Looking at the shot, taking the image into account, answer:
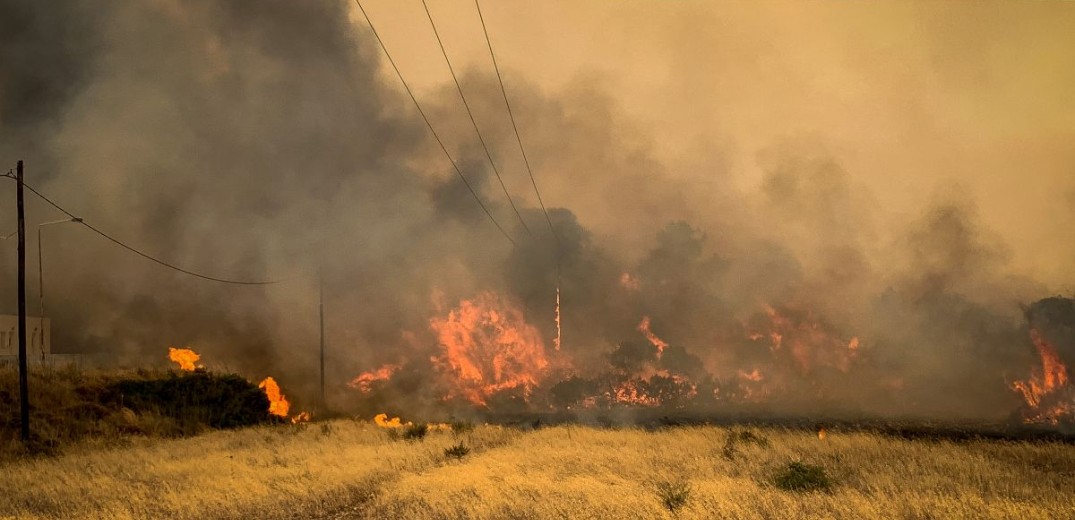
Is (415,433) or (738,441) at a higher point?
(738,441)

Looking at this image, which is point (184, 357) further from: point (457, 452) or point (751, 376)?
point (751, 376)


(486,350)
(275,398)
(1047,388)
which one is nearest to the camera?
(275,398)

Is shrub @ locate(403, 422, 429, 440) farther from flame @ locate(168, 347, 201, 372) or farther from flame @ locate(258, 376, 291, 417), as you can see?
flame @ locate(168, 347, 201, 372)

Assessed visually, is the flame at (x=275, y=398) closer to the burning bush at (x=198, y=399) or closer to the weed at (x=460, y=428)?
the burning bush at (x=198, y=399)

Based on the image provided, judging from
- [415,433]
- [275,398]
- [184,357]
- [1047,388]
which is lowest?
[1047,388]

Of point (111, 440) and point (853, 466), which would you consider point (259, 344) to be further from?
point (853, 466)

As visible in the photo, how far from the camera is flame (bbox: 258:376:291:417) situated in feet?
123

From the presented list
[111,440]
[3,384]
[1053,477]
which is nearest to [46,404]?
[3,384]

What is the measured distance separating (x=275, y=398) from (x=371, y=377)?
6213 millimetres

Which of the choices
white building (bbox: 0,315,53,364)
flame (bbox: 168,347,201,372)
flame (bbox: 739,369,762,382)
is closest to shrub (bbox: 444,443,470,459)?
flame (bbox: 168,347,201,372)

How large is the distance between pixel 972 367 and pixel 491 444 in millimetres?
44082

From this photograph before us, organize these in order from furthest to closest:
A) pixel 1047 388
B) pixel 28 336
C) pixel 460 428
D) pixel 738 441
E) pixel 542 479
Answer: pixel 28 336, pixel 1047 388, pixel 460 428, pixel 738 441, pixel 542 479

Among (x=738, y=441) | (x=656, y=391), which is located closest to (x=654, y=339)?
(x=656, y=391)

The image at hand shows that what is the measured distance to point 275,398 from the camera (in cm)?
3909
